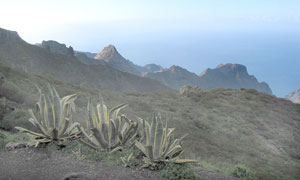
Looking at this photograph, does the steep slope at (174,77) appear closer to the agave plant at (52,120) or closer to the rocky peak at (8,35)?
the rocky peak at (8,35)

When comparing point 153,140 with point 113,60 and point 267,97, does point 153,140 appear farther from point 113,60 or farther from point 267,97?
point 113,60

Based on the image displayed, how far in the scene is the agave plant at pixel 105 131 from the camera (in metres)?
4.45

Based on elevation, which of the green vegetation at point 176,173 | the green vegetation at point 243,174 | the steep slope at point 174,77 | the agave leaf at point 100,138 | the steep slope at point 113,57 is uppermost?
the steep slope at point 113,57

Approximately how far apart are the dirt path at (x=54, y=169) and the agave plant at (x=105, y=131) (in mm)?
449

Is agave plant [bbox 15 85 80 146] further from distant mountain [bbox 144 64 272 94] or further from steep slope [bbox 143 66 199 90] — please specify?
steep slope [bbox 143 66 199 90]

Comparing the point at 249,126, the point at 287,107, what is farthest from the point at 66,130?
the point at 287,107

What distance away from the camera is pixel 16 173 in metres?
3.74

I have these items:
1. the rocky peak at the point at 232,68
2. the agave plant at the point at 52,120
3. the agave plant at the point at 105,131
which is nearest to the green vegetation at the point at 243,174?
the agave plant at the point at 105,131

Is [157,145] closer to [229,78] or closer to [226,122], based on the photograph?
[226,122]

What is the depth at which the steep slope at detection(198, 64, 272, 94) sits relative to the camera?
116m

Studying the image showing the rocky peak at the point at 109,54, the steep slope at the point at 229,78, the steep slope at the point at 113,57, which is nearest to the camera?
the steep slope at the point at 113,57

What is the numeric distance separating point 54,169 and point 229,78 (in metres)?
130

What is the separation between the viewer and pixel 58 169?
3891mm

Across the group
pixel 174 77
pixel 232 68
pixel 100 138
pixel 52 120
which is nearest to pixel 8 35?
pixel 52 120
